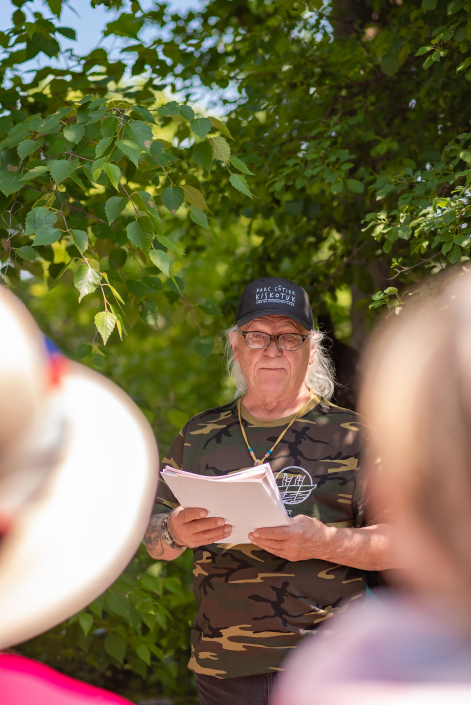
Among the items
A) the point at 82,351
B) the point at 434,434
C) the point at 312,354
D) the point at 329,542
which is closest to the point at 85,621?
the point at 82,351

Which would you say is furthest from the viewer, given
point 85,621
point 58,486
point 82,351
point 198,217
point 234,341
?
point 85,621

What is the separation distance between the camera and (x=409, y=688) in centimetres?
85

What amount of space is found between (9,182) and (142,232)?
0.58 m

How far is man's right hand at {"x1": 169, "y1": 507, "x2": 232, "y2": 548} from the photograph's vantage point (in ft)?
6.45

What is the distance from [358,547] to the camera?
2.02 metres

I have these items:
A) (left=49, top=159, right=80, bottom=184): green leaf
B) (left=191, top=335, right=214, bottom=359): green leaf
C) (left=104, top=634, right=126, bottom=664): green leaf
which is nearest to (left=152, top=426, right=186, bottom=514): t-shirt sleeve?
(left=191, top=335, right=214, bottom=359): green leaf

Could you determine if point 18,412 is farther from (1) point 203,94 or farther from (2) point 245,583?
(1) point 203,94

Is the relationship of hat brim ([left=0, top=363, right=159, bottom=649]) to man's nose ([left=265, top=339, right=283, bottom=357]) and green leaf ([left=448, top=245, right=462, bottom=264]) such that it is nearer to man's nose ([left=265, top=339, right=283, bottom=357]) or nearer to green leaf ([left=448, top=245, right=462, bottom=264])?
man's nose ([left=265, top=339, right=283, bottom=357])

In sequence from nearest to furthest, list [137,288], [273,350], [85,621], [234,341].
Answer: [273,350] → [234,341] → [85,621] → [137,288]

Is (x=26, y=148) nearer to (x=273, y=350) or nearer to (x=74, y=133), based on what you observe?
(x=74, y=133)

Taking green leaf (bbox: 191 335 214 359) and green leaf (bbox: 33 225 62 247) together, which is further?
green leaf (bbox: 191 335 214 359)

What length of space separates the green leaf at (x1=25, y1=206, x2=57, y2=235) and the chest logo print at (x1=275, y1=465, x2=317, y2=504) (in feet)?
3.87

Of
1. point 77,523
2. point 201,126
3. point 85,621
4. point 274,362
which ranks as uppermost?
point 201,126

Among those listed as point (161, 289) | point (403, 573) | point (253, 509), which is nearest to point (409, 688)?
point (403, 573)
